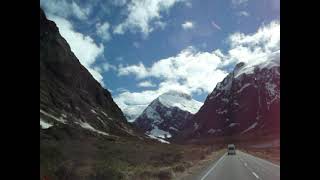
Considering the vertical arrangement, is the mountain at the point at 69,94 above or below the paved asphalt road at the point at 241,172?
above

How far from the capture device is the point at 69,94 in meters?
118

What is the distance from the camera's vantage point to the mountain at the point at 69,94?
104500 millimetres

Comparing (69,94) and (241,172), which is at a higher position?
(69,94)

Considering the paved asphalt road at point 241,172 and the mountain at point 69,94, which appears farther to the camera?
the mountain at point 69,94

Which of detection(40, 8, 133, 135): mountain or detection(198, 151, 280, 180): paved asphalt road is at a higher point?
detection(40, 8, 133, 135): mountain

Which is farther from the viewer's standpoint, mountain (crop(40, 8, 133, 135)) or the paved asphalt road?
mountain (crop(40, 8, 133, 135))

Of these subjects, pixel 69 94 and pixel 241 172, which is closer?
pixel 241 172

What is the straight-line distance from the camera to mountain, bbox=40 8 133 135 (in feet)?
343
